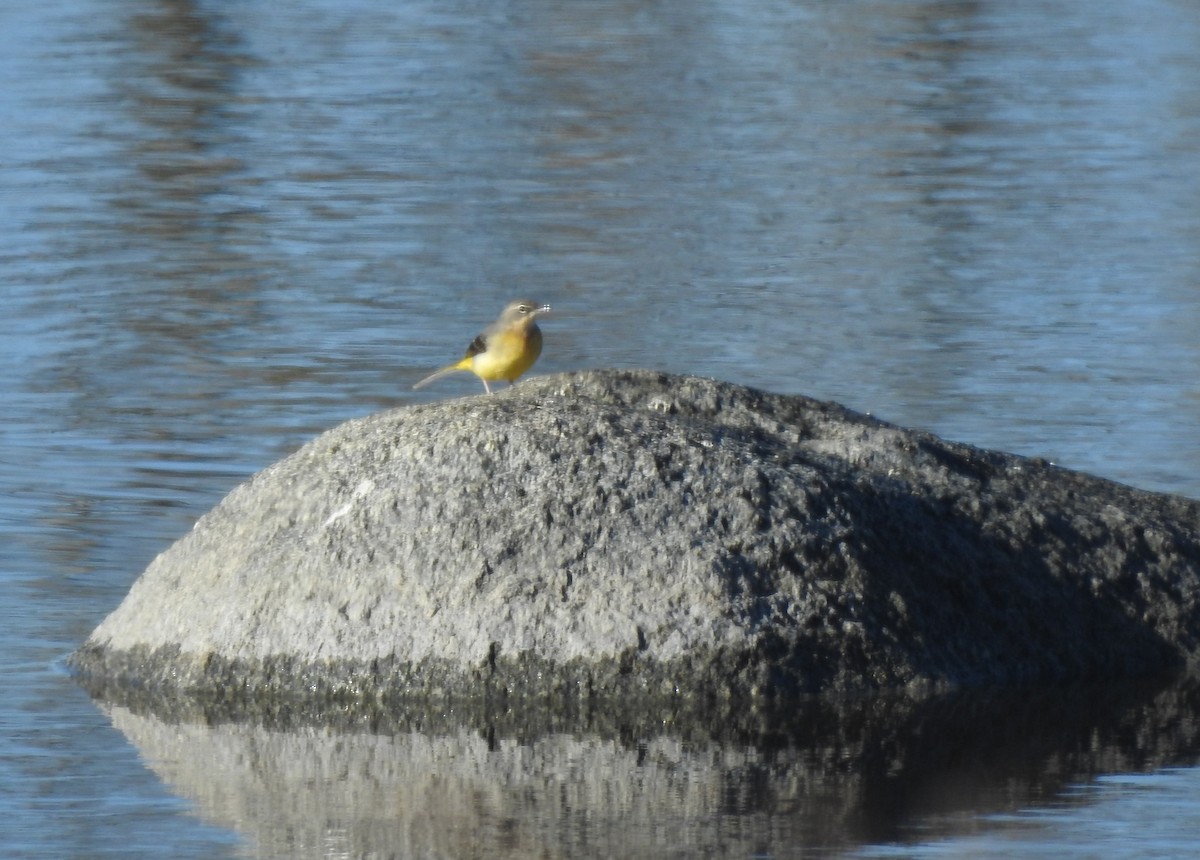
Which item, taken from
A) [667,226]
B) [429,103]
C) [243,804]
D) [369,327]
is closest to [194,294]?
[369,327]

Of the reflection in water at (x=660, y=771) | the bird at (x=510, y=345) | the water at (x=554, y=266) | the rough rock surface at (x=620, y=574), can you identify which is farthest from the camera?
the bird at (x=510, y=345)

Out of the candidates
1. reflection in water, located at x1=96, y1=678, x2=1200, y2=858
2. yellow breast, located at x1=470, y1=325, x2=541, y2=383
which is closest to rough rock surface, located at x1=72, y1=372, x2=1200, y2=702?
reflection in water, located at x1=96, y1=678, x2=1200, y2=858

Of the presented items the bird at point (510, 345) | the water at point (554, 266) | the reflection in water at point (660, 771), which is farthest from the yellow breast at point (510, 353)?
the reflection in water at point (660, 771)

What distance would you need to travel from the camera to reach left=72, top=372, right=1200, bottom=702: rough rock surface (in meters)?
6.89

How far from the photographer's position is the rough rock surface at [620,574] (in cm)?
689

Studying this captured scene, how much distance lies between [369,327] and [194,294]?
170 centimetres

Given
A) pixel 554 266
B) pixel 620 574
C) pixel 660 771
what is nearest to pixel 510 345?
pixel 620 574

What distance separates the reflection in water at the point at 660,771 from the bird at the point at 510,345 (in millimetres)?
1916

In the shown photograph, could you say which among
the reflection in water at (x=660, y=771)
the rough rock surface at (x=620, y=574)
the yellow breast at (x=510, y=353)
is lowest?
the reflection in water at (x=660, y=771)

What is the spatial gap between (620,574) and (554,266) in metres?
8.05

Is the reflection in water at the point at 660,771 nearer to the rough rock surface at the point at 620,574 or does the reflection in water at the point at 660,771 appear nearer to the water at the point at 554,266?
the water at the point at 554,266

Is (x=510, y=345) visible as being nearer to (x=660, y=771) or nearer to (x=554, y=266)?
(x=660, y=771)

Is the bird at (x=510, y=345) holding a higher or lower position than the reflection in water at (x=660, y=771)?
higher

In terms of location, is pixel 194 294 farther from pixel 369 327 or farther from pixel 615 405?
pixel 615 405
